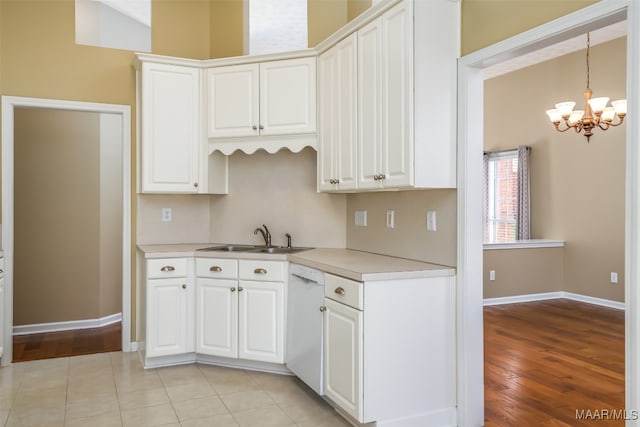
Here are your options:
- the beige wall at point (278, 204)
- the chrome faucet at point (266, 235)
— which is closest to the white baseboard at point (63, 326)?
the beige wall at point (278, 204)

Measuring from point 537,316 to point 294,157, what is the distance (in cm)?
329

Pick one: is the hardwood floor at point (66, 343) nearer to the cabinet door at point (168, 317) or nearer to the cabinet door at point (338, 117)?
the cabinet door at point (168, 317)

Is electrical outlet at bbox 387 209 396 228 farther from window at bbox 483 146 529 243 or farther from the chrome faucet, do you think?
window at bbox 483 146 529 243

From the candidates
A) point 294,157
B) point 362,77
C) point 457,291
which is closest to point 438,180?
point 457,291

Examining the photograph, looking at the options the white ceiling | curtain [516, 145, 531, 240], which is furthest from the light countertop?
curtain [516, 145, 531, 240]

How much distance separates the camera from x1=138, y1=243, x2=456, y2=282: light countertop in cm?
254

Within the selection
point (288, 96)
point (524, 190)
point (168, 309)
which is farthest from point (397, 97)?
point (524, 190)

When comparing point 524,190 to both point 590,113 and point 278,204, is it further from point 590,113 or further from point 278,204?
point 278,204

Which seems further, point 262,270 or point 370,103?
point 262,270

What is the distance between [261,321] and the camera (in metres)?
3.45

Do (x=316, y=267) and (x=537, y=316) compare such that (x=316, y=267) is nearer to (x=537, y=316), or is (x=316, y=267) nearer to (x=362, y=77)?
(x=362, y=77)

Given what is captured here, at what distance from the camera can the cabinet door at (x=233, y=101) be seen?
3.73 meters

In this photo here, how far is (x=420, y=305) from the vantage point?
8.52 feet

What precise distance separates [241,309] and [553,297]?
4.54 meters
